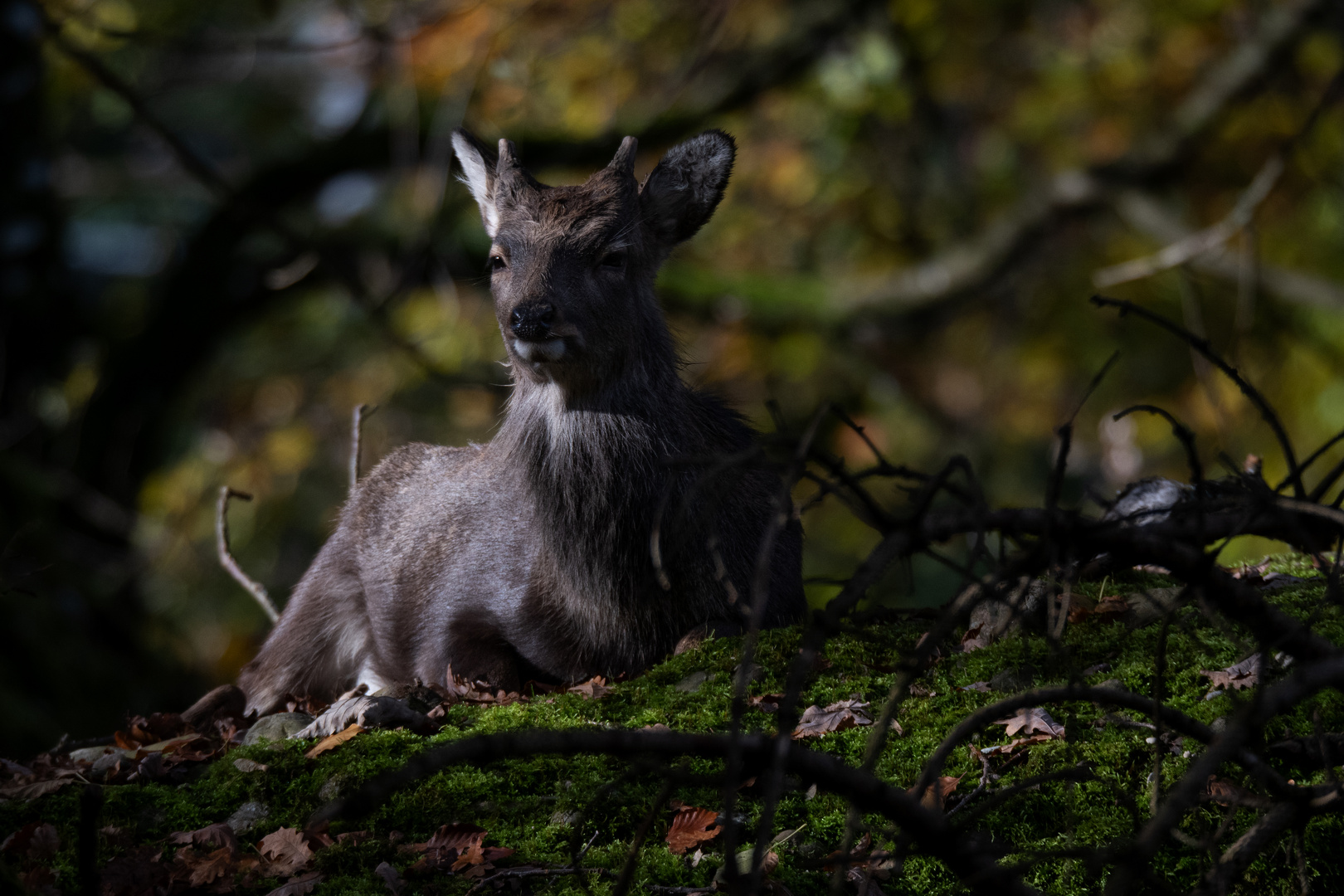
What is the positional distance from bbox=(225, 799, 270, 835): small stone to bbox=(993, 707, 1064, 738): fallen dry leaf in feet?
7.49

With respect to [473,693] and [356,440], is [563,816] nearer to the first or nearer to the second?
[473,693]

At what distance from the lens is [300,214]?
527 inches

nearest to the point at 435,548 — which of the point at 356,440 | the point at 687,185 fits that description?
the point at 356,440

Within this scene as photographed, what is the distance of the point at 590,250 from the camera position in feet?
16.1

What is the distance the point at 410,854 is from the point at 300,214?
11.4m

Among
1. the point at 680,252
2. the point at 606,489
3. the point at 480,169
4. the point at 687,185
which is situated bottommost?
the point at 606,489

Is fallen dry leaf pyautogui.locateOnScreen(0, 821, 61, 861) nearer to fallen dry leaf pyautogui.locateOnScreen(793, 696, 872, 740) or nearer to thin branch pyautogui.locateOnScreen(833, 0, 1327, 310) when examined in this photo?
fallen dry leaf pyautogui.locateOnScreen(793, 696, 872, 740)

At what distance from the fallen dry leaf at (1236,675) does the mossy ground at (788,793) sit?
32 millimetres

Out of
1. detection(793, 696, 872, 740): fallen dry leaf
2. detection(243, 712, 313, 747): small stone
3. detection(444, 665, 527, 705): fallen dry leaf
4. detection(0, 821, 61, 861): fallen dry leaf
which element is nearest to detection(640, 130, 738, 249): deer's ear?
detection(444, 665, 527, 705): fallen dry leaf

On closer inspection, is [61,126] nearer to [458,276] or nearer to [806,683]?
[458,276]

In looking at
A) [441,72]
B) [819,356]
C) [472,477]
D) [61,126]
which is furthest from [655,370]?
[61,126]

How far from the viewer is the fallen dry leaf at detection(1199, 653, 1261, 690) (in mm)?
3631

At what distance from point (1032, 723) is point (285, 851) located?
224 cm

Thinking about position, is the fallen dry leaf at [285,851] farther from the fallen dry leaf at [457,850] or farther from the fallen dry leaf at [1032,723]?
the fallen dry leaf at [1032,723]
